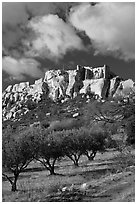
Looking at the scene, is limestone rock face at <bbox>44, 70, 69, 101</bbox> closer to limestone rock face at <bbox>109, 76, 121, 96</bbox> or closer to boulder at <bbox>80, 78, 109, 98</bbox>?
boulder at <bbox>80, 78, 109, 98</bbox>

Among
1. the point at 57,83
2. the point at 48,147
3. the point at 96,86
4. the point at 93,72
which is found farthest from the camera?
the point at 57,83

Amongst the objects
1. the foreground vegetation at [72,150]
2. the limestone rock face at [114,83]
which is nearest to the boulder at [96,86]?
the limestone rock face at [114,83]

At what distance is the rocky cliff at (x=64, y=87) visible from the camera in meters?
141

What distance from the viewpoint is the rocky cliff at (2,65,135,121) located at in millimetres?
140625

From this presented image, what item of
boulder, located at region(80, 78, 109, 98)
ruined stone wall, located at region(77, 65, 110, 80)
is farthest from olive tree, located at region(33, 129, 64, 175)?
ruined stone wall, located at region(77, 65, 110, 80)

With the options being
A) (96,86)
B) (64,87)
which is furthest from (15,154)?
(64,87)

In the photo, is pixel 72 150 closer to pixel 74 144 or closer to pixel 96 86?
pixel 74 144

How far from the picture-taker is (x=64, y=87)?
157 meters

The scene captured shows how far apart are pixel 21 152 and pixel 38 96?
408 feet

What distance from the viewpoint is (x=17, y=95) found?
159m

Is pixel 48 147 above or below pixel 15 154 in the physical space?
below

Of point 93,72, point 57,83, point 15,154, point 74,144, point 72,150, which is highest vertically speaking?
point 93,72

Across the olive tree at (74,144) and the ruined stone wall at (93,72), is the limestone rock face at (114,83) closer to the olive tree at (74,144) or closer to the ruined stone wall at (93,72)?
the ruined stone wall at (93,72)

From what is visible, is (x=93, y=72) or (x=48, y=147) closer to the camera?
(x=48, y=147)
